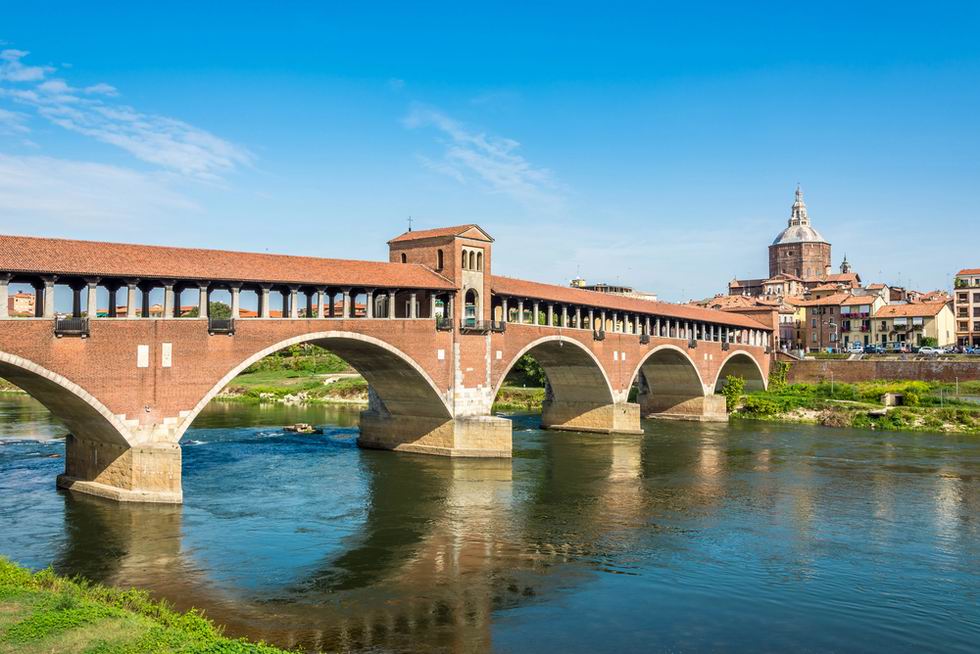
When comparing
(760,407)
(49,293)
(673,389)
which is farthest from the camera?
(673,389)

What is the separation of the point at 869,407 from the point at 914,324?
104ft

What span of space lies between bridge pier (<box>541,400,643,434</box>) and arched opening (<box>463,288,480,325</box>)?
1629cm

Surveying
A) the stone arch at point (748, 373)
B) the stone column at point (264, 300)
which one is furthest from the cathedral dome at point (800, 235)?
→ the stone column at point (264, 300)

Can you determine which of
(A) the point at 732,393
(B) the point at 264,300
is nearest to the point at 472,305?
(B) the point at 264,300

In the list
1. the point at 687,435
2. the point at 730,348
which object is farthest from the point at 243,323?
the point at 730,348

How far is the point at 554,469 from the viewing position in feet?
134

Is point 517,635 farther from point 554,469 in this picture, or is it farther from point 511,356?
point 511,356

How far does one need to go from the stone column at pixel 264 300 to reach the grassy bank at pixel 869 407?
45285 millimetres

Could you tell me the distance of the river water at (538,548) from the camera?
62.1 ft

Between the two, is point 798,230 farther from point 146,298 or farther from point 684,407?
point 146,298

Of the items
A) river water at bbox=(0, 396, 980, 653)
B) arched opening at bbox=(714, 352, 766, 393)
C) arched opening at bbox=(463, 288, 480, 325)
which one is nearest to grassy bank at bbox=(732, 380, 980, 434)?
arched opening at bbox=(714, 352, 766, 393)

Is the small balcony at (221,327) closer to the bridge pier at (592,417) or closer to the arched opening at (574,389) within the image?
the arched opening at (574,389)

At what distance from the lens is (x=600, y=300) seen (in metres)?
55.7

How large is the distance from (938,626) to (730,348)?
55253 millimetres
